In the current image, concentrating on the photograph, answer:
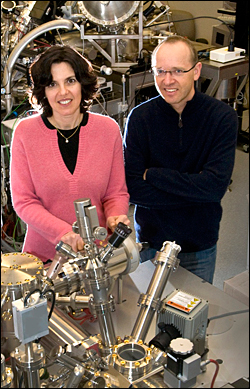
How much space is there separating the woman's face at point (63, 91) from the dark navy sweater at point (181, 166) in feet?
0.68

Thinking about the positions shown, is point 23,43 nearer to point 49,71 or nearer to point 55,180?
point 49,71

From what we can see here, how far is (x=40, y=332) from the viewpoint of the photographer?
0.89 meters

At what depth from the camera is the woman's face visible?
4.77 ft

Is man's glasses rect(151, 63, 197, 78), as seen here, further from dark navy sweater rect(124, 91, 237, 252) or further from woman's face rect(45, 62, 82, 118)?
woman's face rect(45, 62, 82, 118)

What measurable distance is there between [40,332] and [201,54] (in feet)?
9.13

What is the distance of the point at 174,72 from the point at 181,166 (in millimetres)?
279

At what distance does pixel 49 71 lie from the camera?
1449 mm

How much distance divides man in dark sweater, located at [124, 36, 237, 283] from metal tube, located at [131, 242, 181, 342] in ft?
1.34

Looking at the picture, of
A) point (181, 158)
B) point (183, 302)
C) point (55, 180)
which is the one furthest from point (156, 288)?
point (181, 158)

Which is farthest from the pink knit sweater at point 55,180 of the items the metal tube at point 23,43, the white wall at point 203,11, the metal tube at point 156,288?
the metal tube at point 23,43

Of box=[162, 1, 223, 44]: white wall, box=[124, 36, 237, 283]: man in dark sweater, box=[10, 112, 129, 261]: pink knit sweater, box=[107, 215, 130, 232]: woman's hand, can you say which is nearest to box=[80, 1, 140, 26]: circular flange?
box=[162, 1, 223, 44]: white wall

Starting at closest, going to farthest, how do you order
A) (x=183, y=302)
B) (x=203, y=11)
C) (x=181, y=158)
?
(x=183, y=302), (x=181, y=158), (x=203, y=11)

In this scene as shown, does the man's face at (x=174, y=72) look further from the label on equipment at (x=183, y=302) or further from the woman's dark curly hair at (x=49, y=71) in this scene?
the label on equipment at (x=183, y=302)

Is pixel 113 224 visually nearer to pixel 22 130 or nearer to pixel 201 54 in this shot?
pixel 22 130
